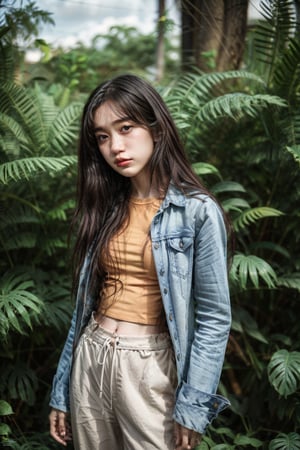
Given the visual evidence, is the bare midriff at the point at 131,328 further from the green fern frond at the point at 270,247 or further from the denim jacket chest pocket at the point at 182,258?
the green fern frond at the point at 270,247

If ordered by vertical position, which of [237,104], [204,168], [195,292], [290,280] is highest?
[237,104]

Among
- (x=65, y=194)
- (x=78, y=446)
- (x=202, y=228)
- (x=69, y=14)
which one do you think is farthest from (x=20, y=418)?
(x=69, y=14)

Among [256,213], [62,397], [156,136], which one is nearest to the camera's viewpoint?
[156,136]

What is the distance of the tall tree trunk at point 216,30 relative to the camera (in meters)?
2.92

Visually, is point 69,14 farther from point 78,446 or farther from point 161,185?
point 78,446

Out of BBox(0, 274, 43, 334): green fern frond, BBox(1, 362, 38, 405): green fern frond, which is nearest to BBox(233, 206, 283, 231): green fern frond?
BBox(0, 274, 43, 334): green fern frond

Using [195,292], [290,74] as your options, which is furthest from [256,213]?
[195,292]

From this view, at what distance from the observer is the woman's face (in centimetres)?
159

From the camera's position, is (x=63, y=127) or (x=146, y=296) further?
(x=63, y=127)

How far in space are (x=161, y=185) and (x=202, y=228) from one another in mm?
293

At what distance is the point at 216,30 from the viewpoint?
306 cm

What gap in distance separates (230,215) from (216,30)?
1.31m

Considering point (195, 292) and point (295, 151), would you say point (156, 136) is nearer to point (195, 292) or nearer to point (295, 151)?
point (195, 292)

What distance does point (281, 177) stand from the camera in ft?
8.91
